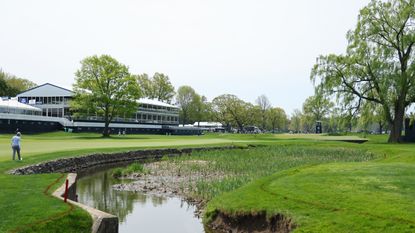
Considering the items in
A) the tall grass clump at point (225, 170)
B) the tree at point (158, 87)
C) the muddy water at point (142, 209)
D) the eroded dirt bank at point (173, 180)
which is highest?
the tree at point (158, 87)

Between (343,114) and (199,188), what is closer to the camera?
(199,188)

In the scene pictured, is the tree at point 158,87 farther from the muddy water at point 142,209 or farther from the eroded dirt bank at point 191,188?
the muddy water at point 142,209

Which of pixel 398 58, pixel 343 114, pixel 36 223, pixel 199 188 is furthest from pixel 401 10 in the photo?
pixel 36 223

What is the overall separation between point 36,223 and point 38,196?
3.94 m

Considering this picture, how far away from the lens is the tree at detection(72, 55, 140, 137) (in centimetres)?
7794

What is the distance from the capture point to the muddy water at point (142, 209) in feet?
54.2

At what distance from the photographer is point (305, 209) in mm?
12945

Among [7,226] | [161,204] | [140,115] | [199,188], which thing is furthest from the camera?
[140,115]

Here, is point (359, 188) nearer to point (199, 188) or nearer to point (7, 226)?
point (199, 188)

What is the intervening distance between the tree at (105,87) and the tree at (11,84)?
32.5m

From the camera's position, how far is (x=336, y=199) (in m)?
13.4

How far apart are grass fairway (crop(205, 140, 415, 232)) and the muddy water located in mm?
1512

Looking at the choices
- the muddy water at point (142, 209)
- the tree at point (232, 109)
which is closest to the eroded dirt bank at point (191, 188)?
the muddy water at point (142, 209)

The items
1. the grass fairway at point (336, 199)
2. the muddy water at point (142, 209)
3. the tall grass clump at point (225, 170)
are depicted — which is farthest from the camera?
the tall grass clump at point (225, 170)
